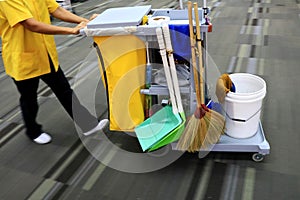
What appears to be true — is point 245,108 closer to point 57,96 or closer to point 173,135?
point 173,135

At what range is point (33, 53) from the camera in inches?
70.9

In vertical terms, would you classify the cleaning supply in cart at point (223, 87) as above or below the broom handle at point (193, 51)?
below

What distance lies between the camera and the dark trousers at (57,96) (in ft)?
6.33

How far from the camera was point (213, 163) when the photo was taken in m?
1.81

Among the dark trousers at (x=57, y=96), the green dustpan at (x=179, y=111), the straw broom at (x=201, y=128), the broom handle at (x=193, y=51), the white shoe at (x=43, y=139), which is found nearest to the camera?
the broom handle at (x=193, y=51)

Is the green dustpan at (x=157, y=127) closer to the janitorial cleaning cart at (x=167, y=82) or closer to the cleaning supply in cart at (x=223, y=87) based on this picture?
the janitorial cleaning cart at (x=167, y=82)

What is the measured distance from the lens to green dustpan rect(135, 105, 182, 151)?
171 centimetres

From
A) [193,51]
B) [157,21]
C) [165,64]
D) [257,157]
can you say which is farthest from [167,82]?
[257,157]

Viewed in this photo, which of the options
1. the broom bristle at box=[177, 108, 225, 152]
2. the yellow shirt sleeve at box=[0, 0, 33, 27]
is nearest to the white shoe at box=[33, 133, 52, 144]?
the yellow shirt sleeve at box=[0, 0, 33, 27]

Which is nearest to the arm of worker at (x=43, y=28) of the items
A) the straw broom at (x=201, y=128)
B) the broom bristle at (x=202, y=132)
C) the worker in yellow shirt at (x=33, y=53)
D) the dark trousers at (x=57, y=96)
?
the worker in yellow shirt at (x=33, y=53)

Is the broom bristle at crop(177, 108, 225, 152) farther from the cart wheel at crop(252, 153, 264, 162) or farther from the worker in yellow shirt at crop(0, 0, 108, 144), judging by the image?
the worker in yellow shirt at crop(0, 0, 108, 144)

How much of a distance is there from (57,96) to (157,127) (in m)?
0.77

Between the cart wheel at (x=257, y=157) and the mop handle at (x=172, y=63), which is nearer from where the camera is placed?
the mop handle at (x=172, y=63)

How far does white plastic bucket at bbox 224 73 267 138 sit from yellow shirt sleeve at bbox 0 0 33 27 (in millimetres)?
1221
